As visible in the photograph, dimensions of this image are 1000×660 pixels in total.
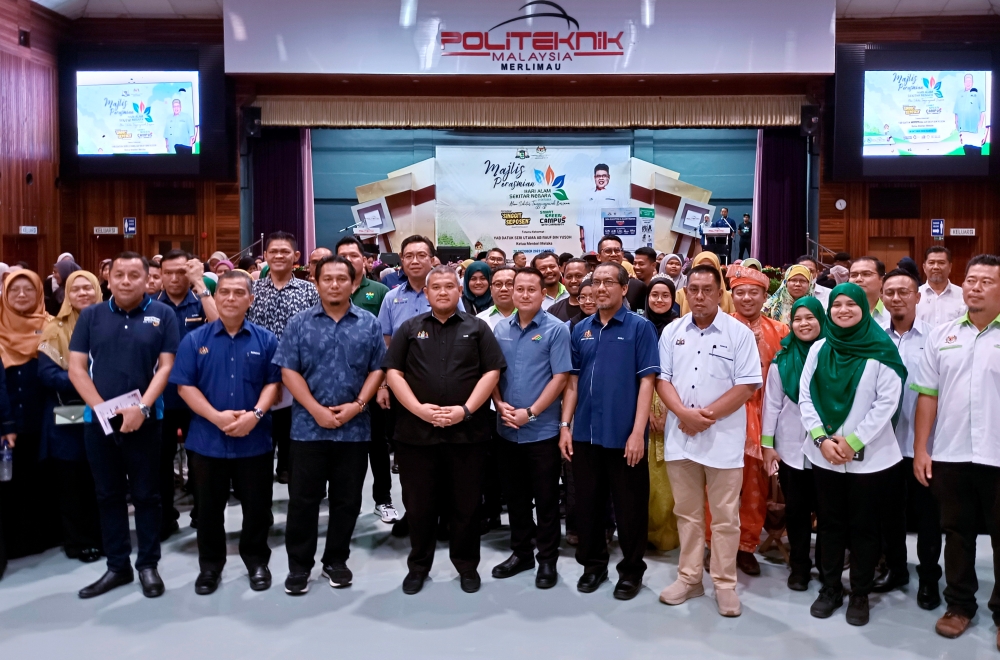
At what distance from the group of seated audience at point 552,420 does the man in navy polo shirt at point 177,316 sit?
52cm

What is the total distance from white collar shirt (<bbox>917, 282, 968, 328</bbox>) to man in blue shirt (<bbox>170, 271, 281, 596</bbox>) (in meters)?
4.32

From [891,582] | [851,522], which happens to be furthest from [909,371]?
[891,582]

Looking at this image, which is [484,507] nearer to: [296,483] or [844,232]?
[296,483]


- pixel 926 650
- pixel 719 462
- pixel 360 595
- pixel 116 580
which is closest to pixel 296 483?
pixel 360 595

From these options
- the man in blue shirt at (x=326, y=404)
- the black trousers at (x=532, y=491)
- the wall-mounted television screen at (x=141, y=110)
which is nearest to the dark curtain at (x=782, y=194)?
the wall-mounted television screen at (x=141, y=110)

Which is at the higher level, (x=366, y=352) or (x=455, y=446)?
(x=366, y=352)

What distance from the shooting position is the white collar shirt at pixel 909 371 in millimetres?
3730

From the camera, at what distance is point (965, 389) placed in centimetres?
330

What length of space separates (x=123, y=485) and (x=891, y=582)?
3787mm

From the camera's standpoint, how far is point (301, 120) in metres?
12.7

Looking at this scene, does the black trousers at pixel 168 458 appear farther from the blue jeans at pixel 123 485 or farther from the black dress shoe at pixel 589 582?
the black dress shoe at pixel 589 582

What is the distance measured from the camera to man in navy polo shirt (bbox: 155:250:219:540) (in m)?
4.53

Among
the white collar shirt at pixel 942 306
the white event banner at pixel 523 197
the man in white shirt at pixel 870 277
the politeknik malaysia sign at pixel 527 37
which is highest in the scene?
the politeknik malaysia sign at pixel 527 37

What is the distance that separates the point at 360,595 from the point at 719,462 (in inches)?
71.1
